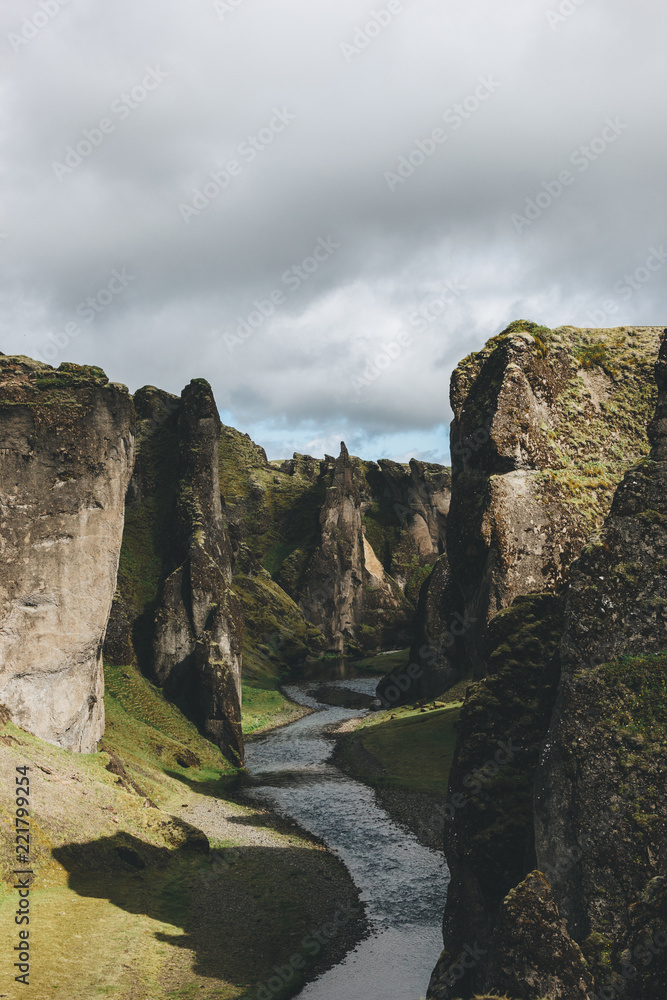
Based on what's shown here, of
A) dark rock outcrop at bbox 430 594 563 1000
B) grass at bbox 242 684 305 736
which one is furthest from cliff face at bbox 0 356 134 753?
grass at bbox 242 684 305 736

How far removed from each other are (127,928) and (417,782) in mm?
21929

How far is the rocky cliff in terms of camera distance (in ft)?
30.8

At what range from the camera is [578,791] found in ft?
35.5

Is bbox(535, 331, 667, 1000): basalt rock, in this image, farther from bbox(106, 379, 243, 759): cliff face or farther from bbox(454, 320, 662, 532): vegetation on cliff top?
bbox(106, 379, 243, 759): cliff face

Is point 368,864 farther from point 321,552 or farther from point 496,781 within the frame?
point 321,552

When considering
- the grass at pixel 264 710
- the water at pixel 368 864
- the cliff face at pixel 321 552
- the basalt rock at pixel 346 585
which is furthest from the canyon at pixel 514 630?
the basalt rock at pixel 346 585

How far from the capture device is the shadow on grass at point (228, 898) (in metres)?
19.5

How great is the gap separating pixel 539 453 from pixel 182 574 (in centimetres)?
3645

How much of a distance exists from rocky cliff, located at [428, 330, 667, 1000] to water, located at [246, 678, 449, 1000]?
332 inches

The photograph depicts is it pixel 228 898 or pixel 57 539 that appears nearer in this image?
pixel 228 898

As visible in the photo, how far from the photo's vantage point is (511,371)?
18.7 metres

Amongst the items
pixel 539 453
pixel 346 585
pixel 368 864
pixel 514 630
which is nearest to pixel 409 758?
pixel 368 864

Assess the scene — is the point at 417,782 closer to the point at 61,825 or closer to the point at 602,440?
the point at 61,825

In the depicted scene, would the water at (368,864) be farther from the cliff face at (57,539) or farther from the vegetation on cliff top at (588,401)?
the vegetation on cliff top at (588,401)
